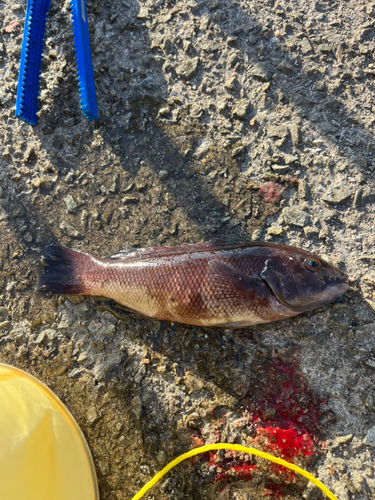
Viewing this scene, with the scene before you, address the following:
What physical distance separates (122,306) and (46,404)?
108 centimetres

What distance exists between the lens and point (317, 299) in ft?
9.57

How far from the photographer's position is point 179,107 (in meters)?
3.62

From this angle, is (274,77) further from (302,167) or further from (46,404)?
(46,404)

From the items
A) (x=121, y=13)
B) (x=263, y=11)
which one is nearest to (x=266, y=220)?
(x=263, y=11)

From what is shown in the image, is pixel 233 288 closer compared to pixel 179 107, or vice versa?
pixel 233 288

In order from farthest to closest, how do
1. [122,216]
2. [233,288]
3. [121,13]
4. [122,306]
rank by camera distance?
[121,13] → [122,216] → [122,306] → [233,288]

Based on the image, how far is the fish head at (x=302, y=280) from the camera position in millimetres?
2873

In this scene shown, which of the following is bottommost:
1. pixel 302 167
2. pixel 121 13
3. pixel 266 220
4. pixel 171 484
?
pixel 171 484

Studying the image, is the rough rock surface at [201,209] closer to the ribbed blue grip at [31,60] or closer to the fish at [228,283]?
the ribbed blue grip at [31,60]

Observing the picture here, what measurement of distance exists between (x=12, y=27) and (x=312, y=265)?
14.4ft

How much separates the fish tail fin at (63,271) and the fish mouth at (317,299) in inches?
71.8

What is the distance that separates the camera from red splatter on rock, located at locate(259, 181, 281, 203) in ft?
11.0

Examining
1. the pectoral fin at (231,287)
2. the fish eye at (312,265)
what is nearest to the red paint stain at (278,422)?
the pectoral fin at (231,287)

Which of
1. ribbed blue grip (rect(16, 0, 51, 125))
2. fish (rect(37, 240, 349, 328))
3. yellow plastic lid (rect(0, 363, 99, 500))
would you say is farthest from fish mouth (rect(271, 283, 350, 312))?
ribbed blue grip (rect(16, 0, 51, 125))
